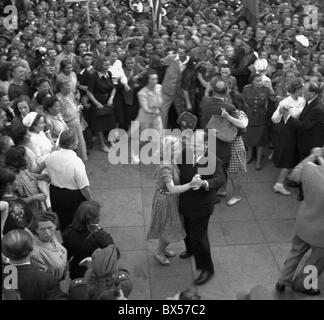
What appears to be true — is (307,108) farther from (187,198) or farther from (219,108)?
(187,198)

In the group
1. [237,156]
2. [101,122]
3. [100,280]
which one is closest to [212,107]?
[237,156]

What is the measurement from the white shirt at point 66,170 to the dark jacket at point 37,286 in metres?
1.61

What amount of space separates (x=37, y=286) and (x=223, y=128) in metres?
3.41

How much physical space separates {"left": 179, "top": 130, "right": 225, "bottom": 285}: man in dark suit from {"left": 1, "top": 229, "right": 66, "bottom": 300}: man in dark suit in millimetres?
1698

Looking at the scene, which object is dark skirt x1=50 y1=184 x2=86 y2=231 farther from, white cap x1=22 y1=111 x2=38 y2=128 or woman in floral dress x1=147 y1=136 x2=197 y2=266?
white cap x1=22 y1=111 x2=38 y2=128

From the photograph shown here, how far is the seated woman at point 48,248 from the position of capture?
179 inches

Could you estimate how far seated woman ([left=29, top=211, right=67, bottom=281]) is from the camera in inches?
179

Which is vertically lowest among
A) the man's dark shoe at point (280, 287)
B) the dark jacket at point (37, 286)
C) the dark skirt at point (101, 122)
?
the man's dark shoe at point (280, 287)

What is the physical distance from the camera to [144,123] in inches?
319

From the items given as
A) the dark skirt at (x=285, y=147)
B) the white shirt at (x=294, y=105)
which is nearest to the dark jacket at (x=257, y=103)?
the dark skirt at (x=285, y=147)

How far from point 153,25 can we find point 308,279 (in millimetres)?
8100

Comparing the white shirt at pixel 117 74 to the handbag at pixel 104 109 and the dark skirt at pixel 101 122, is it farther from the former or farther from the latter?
the dark skirt at pixel 101 122

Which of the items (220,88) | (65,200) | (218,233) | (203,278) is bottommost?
(218,233)

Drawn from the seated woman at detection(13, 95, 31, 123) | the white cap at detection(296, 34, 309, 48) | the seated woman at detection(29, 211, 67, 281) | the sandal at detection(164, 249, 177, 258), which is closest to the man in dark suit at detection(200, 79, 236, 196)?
the sandal at detection(164, 249, 177, 258)
